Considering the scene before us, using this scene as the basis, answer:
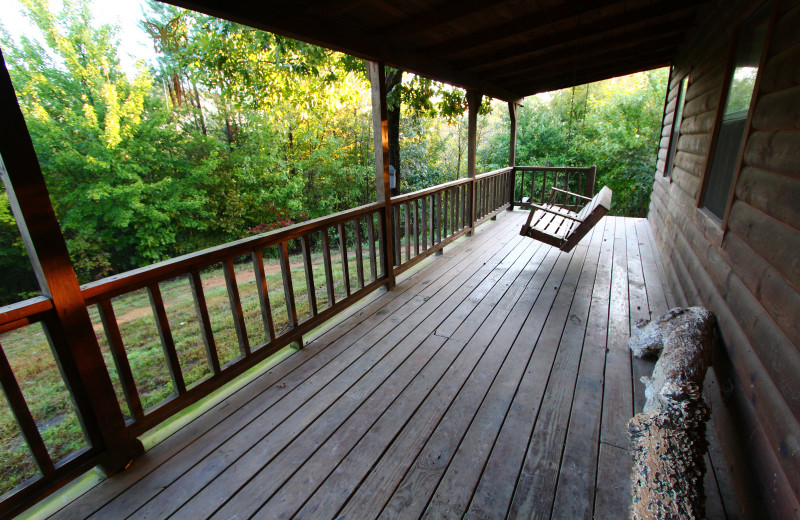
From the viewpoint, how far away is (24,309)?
120cm

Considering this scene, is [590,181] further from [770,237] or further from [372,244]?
[770,237]

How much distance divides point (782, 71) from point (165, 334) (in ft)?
9.39

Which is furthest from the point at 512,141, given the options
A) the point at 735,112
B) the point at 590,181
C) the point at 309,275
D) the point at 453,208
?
the point at 309,275

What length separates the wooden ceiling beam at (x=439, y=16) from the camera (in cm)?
229

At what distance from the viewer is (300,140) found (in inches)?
424

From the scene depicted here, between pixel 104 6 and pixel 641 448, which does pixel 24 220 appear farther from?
pixel 104 6

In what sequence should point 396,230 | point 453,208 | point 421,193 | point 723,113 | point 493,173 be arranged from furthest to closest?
point 493,173 < point 453,208 < point 421,193 < point 396,230 < point 723,113

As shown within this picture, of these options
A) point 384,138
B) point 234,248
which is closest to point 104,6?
point 384,138

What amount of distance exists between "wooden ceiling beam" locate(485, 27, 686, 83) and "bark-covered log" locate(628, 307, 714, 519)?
3.13m

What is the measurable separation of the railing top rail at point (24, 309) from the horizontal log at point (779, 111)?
8.81 feet

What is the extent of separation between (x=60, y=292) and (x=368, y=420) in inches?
53.3

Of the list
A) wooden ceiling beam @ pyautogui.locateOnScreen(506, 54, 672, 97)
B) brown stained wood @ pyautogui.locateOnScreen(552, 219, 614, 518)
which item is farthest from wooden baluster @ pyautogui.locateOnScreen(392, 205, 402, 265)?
wooden ceiling beam @ pyautogui.locateOnScreen(506, 54, 672, 97)

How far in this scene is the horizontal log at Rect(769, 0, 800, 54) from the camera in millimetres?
1334

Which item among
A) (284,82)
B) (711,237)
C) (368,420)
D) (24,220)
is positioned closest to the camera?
(24,220)
